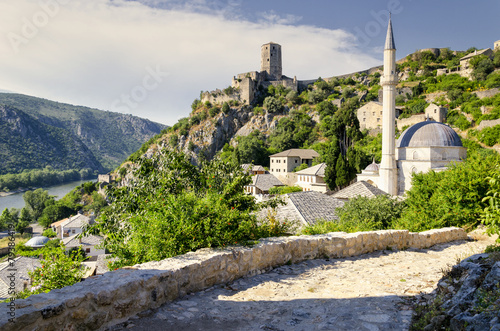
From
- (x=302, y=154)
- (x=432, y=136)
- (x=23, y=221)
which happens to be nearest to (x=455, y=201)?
(x=432, y=136)

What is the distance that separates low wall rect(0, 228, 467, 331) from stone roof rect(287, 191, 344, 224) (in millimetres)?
9267

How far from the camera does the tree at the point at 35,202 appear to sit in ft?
185

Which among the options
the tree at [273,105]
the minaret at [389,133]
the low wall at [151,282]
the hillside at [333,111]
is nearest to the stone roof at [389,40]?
the minaret at [389,133]

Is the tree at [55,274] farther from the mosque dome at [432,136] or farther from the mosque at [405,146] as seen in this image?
the mosque dome at [432,136]

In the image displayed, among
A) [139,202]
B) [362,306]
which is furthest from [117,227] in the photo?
[362,306]

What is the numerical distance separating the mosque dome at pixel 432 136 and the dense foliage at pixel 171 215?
21524mm

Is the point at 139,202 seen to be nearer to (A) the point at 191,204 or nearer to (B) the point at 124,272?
(A) the point at 191,204

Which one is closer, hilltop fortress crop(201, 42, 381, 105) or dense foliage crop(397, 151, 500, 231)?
Result: dense foliage crop(397, 151, 500, 231)

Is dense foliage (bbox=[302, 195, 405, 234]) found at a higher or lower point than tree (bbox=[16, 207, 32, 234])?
higher

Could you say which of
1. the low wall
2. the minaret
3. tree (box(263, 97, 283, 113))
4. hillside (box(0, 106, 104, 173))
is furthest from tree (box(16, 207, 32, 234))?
the low wall

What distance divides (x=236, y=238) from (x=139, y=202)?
6.36ft

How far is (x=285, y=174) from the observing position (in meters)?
43.8

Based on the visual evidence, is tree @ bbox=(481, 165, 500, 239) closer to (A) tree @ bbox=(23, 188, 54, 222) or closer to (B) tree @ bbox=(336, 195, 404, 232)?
(B) tree @ bbox=(336, 195, 404, 232)

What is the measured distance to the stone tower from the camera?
71.4 metres
